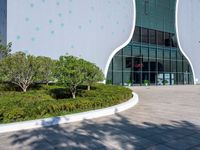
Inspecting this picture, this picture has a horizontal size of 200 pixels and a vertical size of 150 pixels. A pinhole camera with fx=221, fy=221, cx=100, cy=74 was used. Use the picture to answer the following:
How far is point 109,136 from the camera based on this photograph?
6.25m

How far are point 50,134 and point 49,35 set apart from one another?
1648 centimetres

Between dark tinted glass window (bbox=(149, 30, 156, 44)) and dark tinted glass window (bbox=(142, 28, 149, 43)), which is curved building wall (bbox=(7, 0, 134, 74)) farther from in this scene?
dark tinted glass window (bbox=(149, 30, 156, 44))

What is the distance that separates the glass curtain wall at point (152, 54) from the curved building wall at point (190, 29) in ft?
3.60

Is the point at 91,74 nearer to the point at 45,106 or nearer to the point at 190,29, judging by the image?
the point at 45,106

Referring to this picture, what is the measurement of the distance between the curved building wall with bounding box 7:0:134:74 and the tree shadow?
583 inches

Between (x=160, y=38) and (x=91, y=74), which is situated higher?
(x=160, y=38)

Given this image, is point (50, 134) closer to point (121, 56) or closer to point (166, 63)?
point (121, 56)

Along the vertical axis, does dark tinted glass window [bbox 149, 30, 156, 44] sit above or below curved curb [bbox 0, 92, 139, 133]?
above

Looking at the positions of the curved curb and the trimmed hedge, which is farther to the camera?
the trimmed hedge

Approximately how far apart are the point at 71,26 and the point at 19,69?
11776mm

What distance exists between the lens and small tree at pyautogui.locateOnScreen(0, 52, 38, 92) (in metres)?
12.2

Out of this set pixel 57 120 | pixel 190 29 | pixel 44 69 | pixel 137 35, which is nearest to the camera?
pixel 57 120

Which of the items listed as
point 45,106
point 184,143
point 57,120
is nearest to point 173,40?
point 45,106

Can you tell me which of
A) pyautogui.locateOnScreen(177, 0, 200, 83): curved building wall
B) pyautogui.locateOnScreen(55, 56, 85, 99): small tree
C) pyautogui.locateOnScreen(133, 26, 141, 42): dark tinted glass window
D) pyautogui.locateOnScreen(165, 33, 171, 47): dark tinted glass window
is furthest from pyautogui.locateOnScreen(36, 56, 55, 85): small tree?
pyautogui.locateOnScreen(177, 0, 200, 83): curved building wall
